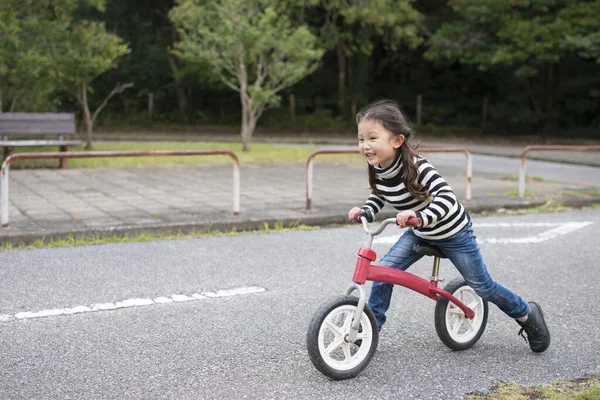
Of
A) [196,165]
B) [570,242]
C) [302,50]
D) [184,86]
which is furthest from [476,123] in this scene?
[570,242]

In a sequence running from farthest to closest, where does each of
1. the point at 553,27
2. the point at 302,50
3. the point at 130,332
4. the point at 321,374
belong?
the point at 553,27, the point at 302,50, the point at 130,332, the point at 321,374

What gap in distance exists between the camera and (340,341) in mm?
4059

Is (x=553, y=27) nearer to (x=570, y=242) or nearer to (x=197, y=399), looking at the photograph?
(x=570, y=242)

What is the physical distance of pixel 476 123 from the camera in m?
33.2

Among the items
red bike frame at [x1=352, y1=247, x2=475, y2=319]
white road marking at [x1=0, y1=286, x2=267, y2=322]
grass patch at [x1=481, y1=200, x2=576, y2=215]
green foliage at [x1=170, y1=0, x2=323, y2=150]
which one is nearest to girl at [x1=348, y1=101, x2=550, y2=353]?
red bike frame at [x1=352, y1=247, x2=475, y2=319]

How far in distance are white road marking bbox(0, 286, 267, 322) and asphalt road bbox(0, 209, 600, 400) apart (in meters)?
0.02

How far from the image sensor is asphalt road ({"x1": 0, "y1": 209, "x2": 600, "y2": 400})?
4.03 m

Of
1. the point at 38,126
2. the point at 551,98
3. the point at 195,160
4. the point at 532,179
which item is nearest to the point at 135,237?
the point at 38,126

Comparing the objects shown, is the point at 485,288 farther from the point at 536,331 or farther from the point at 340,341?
the point at 340,341

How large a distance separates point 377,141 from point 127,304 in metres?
2.47

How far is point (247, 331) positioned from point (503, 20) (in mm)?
23287

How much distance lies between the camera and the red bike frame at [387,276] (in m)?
4.05

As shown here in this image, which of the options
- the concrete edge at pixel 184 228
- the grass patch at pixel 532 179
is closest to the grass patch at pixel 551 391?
the concrete edge at pixel 184 228

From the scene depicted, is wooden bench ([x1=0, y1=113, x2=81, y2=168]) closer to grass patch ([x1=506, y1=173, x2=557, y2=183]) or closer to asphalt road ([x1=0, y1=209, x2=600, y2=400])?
asphalt road ([x1=0, y1=209, x2=600, y2=400])
